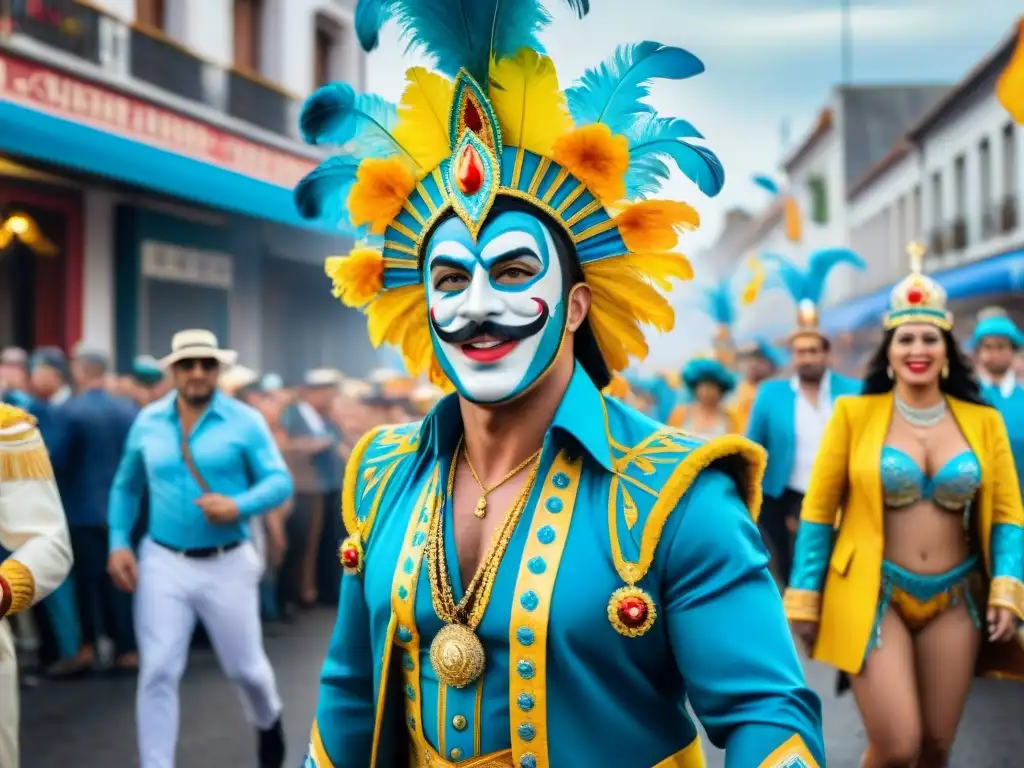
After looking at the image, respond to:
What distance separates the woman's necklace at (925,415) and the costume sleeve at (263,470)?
280 centimetres

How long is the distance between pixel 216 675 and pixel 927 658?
17.3ft

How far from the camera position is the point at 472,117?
2.76 meters

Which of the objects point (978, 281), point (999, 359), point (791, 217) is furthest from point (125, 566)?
point (791, 217)

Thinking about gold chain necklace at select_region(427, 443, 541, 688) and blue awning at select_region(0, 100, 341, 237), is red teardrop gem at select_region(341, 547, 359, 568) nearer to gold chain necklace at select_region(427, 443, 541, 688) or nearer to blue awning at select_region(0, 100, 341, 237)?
gold chain necklace at select_region(427, 443, 541, 688)

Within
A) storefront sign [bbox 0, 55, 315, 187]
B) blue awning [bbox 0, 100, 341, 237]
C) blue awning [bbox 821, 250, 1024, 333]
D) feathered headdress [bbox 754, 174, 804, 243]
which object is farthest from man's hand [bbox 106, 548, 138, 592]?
feathered headdress [bbox 754, 174, 804, 243]

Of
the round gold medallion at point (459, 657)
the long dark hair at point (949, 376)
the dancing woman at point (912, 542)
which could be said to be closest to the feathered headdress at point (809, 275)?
the long dark hair at point (949, 376)

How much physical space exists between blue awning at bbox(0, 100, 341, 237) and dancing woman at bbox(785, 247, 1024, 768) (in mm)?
6157

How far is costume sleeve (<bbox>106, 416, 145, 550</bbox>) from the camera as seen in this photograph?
6.18 metres

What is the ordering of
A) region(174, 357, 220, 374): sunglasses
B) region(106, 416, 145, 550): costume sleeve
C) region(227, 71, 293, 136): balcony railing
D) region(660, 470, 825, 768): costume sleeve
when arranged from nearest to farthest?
region(660, 470, 825, 768): costume sleeve
region(106, 416, 145, 550): costume sleeve
region(174, 357, 220, 374): sunglasses
region(227, 71, 293, 136): balcony railing

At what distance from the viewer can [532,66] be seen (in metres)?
2.76

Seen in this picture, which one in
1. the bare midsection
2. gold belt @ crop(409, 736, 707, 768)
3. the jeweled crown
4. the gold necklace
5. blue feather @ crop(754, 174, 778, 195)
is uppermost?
blue feather @ crop(754, 174, 778, 195)

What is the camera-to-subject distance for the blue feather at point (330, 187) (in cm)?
300

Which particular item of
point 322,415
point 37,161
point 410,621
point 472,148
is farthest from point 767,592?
point 37,161

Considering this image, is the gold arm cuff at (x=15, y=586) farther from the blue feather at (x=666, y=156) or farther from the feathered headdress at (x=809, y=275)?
the feathered headdress at (x=809, y=275)
